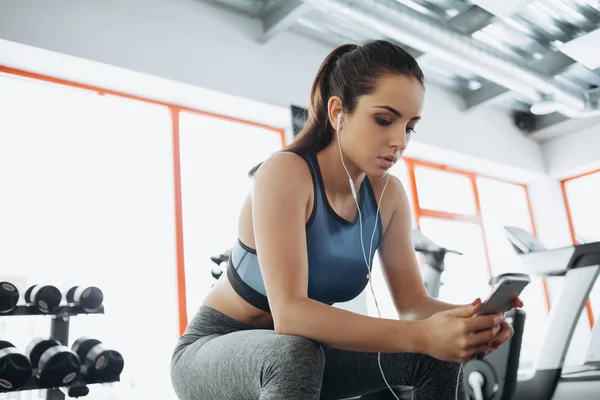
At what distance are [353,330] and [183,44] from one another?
2.75 meters

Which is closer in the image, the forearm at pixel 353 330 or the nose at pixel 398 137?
the forearm at pixel 353 330

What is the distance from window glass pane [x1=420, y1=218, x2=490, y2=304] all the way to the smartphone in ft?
12.8

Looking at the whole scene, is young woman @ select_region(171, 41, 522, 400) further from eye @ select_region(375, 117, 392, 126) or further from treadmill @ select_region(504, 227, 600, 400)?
treadmill @ select_region(504, 227, 600, 400)

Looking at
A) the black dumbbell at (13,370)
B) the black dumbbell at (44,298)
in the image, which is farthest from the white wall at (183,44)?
the black dumbbell at (13,370)

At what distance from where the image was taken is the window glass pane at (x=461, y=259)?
191 inches

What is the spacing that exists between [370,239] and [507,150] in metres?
4.89

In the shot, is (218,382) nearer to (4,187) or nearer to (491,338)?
(491,338)

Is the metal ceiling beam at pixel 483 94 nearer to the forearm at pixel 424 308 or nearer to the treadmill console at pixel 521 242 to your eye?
the treadmill console at pixel 521 242

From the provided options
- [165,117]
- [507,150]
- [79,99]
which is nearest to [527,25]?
[507,150]

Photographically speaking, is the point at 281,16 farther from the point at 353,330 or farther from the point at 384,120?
the point at 353,330

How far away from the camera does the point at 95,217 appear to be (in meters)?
3.04

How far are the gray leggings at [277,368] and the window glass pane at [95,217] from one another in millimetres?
1946

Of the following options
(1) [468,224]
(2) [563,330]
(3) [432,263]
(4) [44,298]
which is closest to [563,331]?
(2) [563,330]

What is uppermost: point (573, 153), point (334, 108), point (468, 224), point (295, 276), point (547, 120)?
point (547, 120)
